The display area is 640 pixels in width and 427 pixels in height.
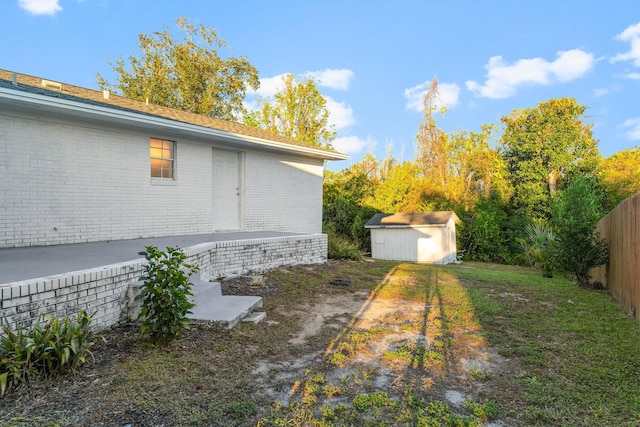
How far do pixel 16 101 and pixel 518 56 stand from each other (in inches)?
838

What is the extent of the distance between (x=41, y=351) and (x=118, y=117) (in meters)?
5.63

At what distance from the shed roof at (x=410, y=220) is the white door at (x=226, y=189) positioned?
886cm

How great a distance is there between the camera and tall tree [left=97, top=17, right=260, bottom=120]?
22.1 m

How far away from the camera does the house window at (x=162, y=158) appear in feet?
29.2

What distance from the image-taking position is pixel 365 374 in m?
3.31

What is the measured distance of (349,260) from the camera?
471 inches

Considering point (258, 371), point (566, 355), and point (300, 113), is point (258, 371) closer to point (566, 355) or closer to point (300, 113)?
point (566, 355)

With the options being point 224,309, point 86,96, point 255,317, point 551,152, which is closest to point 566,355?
point 255,317

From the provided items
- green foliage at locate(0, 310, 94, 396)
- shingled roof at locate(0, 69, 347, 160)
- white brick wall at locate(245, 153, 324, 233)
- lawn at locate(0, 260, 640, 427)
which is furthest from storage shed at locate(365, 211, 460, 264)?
green foliage at locate(0, 310, 94, 396)

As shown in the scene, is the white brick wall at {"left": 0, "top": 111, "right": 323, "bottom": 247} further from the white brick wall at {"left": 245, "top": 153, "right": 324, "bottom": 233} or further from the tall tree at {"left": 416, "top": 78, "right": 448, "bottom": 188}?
the tall tree at {"left": 416, "top": 78, "right": 448, "bottom": 188}

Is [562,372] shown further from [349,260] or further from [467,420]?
[349,260]

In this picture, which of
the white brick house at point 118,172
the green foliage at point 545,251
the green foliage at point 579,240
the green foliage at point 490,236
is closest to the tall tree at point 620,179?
the green foliage at point 490,236

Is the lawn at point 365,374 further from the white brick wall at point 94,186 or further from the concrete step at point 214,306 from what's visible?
the white brick wall at point 94,186

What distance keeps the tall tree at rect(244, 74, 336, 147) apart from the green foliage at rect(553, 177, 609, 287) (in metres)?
18.2
